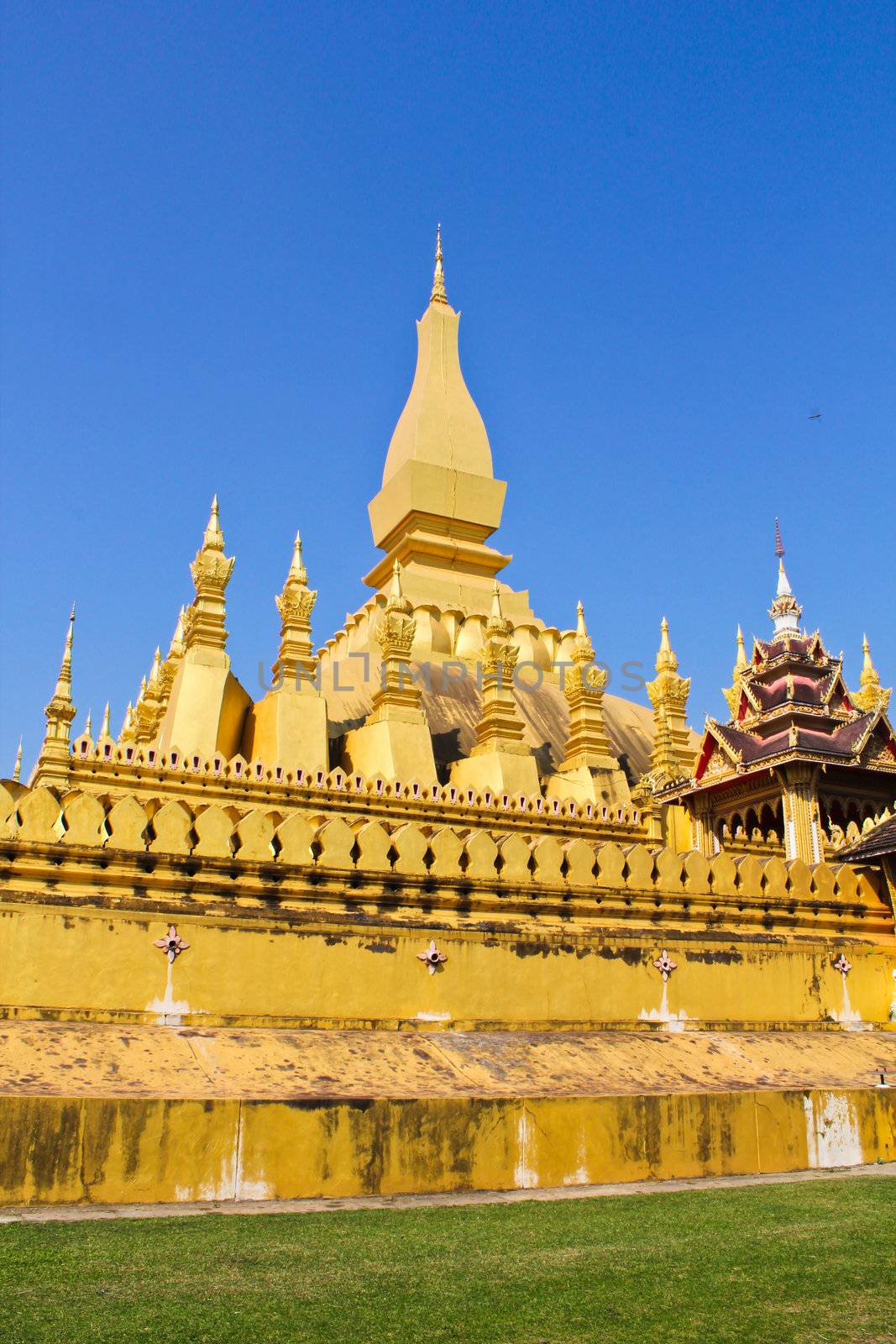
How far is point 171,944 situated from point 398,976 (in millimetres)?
2057

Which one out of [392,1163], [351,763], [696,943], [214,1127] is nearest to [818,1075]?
[696,943]

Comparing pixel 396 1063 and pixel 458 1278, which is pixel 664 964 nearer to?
pixel 396 1063

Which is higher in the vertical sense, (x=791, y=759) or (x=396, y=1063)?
(x=791, y=759)

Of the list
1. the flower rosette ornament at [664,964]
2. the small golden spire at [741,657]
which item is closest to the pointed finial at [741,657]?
the small golden spire at [741,657]

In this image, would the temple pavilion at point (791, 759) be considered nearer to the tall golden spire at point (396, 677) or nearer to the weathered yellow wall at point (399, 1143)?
the tall golden spire at point (396, 677)

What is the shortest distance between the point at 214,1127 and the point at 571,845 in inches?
213

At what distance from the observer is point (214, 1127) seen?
291 inches

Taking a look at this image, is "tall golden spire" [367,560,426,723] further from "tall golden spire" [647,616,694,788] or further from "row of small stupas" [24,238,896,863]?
"tall golden spire" [647,616,694,788]

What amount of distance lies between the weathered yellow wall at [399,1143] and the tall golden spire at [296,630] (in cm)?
1285

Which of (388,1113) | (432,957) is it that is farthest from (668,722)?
(388,1113)

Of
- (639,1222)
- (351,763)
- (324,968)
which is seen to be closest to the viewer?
(639,1222)

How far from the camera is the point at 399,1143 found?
7918 millimetres

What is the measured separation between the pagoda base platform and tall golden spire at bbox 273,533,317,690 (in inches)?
446

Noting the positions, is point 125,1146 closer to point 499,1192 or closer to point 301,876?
point 499,1192
